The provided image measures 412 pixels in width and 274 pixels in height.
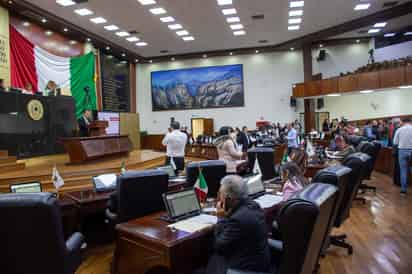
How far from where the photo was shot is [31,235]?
83.4 inches

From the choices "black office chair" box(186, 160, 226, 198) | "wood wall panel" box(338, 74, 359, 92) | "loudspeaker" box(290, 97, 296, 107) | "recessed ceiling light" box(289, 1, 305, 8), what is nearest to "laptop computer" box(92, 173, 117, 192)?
"black office chair" box(186, 160, 226, 198)

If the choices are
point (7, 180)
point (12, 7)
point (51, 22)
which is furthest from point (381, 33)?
point (7, 180)

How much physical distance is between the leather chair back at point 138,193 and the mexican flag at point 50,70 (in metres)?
8.79

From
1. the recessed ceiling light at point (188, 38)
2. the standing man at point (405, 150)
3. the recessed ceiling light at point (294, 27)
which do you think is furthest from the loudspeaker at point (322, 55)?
the standing man at point (405, 150)

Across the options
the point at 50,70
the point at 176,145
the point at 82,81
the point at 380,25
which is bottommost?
the point at 176,145

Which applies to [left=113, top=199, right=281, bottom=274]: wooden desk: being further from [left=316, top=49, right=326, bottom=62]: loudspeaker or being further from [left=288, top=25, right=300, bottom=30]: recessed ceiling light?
[left=316, top=49, right=326, bottom=62]: loudspeaker

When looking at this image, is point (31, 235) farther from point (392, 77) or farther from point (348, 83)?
point (348, 83)

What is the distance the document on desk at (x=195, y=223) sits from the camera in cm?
253

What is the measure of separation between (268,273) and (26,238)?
163cm

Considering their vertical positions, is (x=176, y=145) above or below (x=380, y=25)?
below

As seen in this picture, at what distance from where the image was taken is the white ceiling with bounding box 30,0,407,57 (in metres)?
10.6

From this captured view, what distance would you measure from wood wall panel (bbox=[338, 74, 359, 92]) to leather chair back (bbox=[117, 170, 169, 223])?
1216 cm

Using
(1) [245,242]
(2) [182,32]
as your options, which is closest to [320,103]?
(2) [182,32]

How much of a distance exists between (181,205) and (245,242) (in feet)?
2.90
